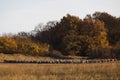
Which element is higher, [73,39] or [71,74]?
[73,39]

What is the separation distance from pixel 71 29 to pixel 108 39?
9.72 metres

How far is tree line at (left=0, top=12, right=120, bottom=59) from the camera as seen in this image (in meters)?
67.6

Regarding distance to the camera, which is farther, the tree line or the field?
the tree line

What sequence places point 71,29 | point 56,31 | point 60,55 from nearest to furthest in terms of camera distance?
point 60,55 → point 71,29 → point 56,31

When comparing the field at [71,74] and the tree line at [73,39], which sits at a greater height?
the tree line at [73,39]

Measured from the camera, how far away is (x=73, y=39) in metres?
69.7

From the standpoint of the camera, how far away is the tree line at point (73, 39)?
222 feet

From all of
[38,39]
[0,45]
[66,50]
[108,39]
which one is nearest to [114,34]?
[108,39]

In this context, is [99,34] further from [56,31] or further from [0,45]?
[0,45]

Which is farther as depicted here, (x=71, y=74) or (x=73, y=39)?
(x=73, y=39)

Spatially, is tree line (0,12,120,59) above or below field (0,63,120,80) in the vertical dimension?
above

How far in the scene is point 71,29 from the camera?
74.2m

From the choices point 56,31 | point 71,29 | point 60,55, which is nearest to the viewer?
point 60,55

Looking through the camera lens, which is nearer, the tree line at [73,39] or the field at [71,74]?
the field at [71,74]
